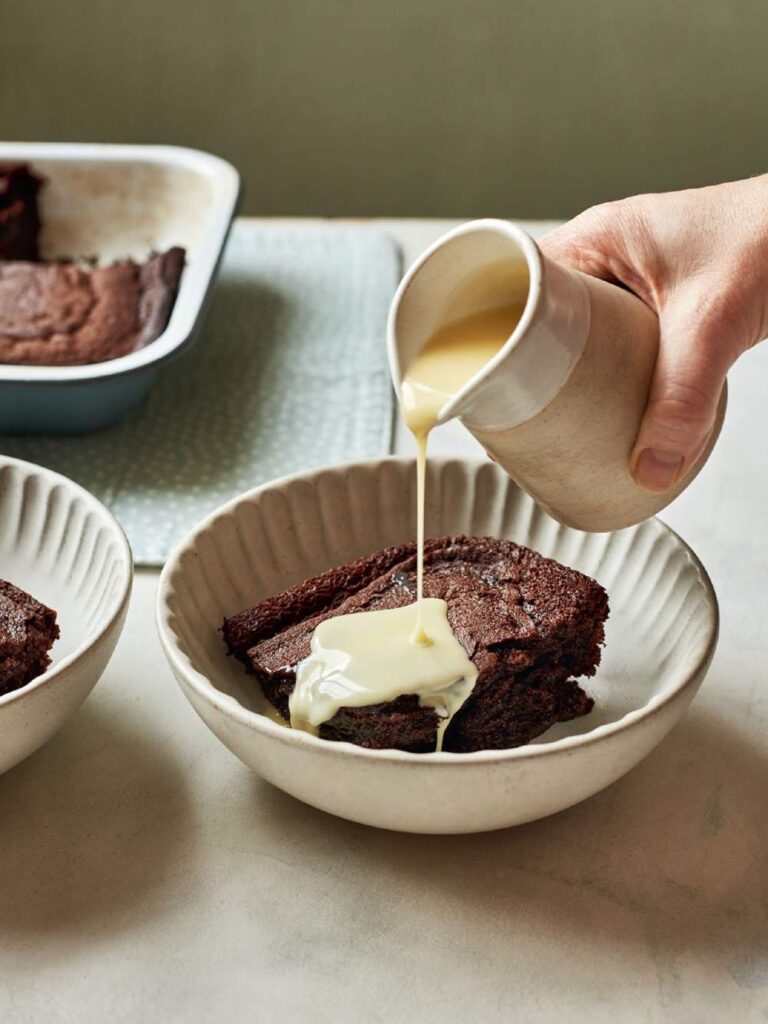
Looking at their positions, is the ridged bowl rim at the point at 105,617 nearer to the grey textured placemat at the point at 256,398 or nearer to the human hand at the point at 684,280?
the grey textured placemat at the point at 256,398

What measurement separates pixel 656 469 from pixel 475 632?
0.74ft

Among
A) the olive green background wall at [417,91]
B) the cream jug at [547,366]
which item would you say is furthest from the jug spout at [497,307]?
the olive green background wall at [417,91]

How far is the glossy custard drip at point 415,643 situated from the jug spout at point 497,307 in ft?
0.06

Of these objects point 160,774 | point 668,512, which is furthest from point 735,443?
point 160,774

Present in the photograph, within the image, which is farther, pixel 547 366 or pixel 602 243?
pixel 602 243

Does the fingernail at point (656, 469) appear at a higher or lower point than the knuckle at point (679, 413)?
lower

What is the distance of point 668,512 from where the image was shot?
1.62 m

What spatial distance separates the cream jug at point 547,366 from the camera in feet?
3.08

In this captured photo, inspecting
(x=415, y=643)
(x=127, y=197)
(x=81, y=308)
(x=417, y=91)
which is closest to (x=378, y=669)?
(x=415, y=643)

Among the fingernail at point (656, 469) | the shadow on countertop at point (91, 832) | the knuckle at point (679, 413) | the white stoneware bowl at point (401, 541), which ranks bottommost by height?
the shadow on countertop at point (91, 832)

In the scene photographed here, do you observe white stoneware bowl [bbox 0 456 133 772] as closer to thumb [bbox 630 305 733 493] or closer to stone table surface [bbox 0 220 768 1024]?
stone table surface [bbox 0 220 768 1024]

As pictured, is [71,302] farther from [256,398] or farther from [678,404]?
[678,404]

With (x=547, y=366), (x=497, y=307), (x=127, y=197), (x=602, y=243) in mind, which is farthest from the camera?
(x=127, y=197)

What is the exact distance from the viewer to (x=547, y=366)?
0.95 meters
